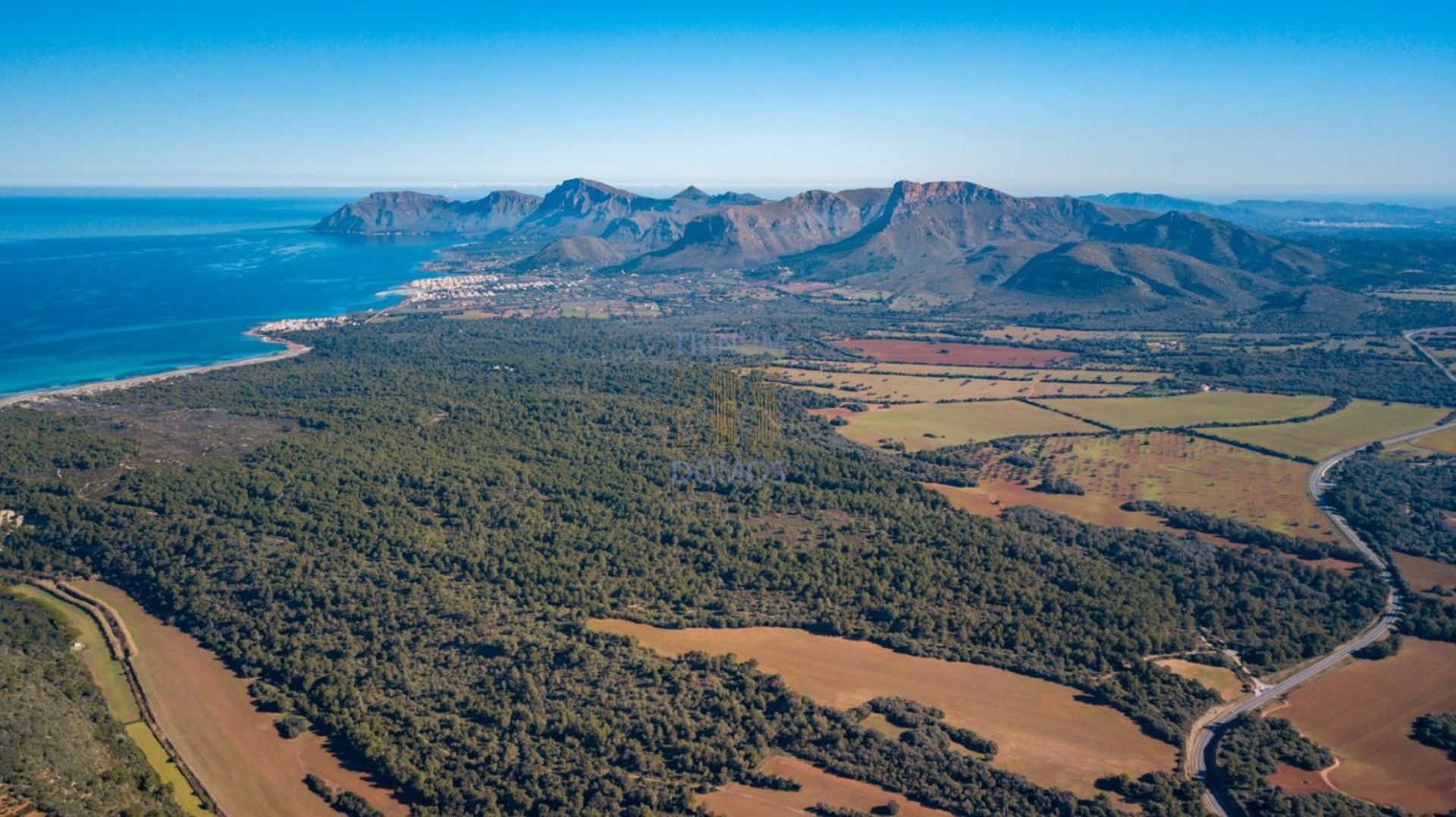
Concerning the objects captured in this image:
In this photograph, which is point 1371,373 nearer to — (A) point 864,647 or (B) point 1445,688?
(B) point 1445,688

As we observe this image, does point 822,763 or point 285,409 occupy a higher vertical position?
point 285,409

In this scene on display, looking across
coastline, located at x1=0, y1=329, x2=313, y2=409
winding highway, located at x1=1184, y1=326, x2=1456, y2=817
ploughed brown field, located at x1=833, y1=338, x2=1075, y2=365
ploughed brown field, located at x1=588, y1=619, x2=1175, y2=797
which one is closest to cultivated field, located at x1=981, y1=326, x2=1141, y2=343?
ploughed brown field, located at x1=833, y1=338, x2=1075, y2=365

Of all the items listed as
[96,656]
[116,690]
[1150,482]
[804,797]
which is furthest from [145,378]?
[1150,482]

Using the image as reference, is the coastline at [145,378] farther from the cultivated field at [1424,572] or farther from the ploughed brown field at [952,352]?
the cultivated field at [1424,572]

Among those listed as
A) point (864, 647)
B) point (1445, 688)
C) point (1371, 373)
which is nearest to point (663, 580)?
point (864, 647)

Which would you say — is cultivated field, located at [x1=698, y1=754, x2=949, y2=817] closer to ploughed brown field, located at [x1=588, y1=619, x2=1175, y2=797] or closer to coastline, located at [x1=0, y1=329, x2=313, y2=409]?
ploughed brown field, located at [x1=588, y1=619, x2=1175, y2=797]

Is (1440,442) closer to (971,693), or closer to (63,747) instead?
(971,693)

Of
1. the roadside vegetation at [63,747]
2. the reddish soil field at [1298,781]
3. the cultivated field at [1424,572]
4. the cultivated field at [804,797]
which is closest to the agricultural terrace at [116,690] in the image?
the roadside vegetation at [63,747]
